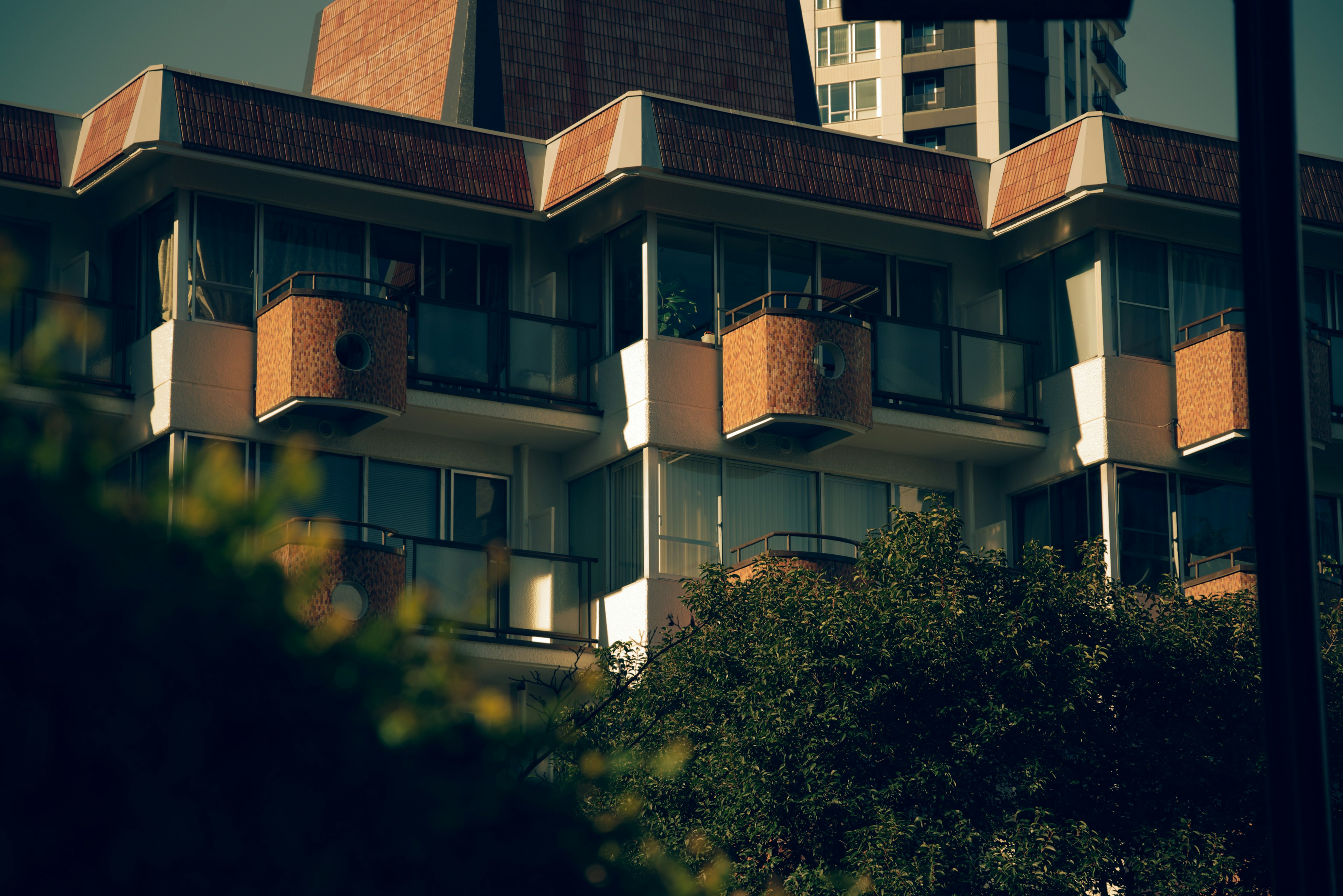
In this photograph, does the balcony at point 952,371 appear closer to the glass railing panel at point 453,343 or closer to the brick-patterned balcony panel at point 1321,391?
the brick-patterned balcony panel at point 1321,391

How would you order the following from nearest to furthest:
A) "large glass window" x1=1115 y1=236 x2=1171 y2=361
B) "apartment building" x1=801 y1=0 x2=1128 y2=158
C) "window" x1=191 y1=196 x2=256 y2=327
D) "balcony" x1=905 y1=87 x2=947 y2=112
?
"window" x1=191 y1=196 x2=256 y2=327 → "large glass window" x1=1115 y1=236 x2=1171 y2=361 → "apartment building" x1=801 y1=0 x2=1128 y2=158 → "balcony" x1=905 y1=87 x2=947 y2=112

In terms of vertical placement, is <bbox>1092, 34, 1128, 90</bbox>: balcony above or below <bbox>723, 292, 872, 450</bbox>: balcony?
above

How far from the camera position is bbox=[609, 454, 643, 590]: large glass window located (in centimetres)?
2747

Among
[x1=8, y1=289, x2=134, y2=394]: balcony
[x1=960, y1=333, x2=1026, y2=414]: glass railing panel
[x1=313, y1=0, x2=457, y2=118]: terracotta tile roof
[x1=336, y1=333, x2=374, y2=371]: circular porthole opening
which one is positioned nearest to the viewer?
[x1=8, y1=289, x2=134, y2=394]: balcony

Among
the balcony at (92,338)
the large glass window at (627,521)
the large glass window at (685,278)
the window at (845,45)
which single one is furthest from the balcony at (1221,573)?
the window at (845,45)

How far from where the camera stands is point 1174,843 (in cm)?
1997

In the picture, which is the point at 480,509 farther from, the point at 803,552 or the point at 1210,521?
the point at 1210,521

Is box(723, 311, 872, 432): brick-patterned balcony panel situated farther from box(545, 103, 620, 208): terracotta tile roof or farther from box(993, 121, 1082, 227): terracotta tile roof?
box(993, 121, 1082, 227): terracotta tile roof

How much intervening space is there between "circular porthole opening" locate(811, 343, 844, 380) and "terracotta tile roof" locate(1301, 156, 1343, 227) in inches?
299

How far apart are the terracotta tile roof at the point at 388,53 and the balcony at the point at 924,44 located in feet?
187

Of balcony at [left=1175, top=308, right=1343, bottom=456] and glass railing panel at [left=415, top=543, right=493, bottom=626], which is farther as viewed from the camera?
balcony at [left=1175, top=308, right=1343, bottom=456]

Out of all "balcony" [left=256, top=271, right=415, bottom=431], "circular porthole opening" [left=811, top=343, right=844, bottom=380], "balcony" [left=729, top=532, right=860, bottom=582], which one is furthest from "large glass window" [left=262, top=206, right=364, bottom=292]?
"balcony" [left=729, top=532, right=860, bottom=582]

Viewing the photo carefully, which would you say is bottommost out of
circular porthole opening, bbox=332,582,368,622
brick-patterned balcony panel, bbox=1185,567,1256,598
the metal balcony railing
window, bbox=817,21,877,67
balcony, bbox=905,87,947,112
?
circular porthole opening, bbox=332,582,368,622

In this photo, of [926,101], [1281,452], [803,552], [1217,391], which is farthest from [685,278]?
[926,101]
